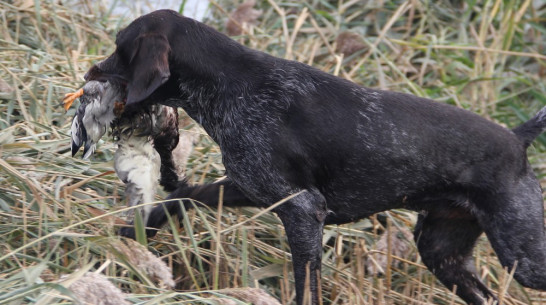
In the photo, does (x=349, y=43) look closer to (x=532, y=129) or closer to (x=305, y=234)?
(x=532, y=129)

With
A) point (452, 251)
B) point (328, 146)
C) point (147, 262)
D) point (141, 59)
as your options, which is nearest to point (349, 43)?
point (452, 251)

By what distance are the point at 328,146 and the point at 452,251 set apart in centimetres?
87

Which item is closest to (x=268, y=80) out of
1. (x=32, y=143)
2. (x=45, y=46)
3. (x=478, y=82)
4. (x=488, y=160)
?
(x=488, y=160)

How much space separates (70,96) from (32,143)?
2.85 feet

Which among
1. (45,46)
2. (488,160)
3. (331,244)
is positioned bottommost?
(331,244)

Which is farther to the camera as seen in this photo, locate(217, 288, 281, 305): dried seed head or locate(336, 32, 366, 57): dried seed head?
locate(336, 32, 366, 57): dried seed head

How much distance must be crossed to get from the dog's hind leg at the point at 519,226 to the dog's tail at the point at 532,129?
0.64 feet

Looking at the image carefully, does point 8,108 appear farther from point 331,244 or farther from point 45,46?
point 331,244

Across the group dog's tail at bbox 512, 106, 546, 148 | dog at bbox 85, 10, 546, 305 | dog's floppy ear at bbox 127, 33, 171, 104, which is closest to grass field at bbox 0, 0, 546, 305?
dog at bbox 85, 10, 546, 305

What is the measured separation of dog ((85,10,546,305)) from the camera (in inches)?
165

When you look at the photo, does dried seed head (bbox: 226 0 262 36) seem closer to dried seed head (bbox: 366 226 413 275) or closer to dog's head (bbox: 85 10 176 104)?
dried seed head (bbox: 366 226 413 275)

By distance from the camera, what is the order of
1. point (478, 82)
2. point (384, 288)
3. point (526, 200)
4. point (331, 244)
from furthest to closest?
1. point (478, 82)
2. point (331, 244)
3. point (384, 288)
4. point (526, 200)

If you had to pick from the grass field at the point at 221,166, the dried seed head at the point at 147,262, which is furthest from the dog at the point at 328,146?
the dried seed head at the point at 147,262

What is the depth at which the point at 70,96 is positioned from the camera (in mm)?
4242
